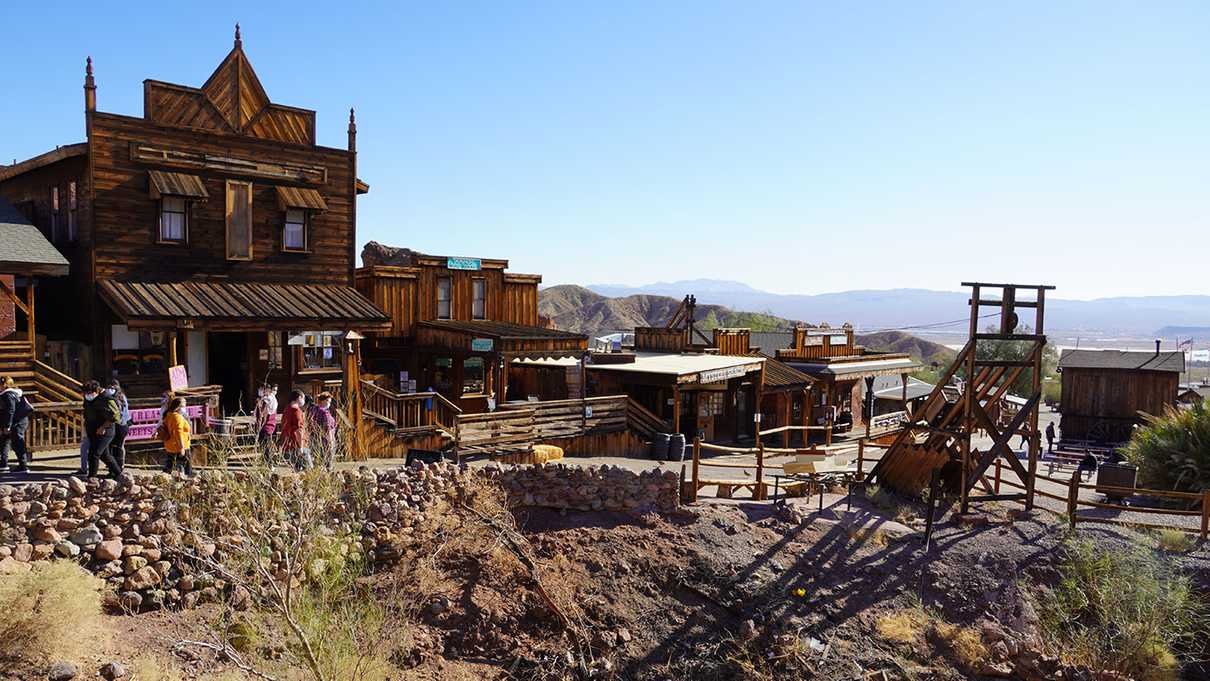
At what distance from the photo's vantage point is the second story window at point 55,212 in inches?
869

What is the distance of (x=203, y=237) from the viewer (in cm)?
2202

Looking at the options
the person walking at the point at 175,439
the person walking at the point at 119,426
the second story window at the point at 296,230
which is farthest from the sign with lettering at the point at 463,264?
the person walking at the point at 119,426

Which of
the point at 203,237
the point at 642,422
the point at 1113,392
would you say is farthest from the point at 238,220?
the point at 1113,392

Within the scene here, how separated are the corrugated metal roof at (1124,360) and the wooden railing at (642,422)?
22.5 meters

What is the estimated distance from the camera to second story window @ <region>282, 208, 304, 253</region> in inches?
922

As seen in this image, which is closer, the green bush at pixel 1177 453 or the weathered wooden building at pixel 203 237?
the green bush at pixel 1177 453

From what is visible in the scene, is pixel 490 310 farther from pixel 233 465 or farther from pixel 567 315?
pixel 567 315

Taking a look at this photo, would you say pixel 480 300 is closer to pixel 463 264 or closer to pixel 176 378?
pixel 463 264

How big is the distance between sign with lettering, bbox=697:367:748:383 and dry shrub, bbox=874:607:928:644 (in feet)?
37.0

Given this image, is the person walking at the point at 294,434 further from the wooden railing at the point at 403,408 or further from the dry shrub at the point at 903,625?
the dry shrub at the point at 903,625

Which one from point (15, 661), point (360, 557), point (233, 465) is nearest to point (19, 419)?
point (233, 465)

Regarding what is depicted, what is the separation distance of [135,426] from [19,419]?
185cm

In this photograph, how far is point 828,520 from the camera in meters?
18.2

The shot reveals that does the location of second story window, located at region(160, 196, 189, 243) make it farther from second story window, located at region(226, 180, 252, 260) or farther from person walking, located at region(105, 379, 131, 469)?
person walking, located at region(105, 379, 131, 469)
